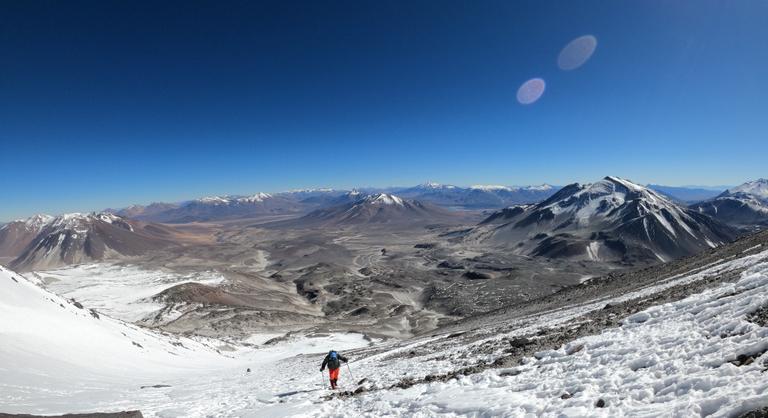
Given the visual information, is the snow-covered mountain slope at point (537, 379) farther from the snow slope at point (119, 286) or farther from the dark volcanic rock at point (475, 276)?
the dark volcanic rock at point (475, 276)

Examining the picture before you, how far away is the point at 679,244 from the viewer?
192875mm

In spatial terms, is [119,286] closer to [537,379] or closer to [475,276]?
[475,276]

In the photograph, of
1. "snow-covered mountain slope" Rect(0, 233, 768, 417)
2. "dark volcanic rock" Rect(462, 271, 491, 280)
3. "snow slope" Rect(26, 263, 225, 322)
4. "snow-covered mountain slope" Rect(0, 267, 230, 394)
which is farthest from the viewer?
"dark volcanic rock" Rect(462, 271, 491, 280)

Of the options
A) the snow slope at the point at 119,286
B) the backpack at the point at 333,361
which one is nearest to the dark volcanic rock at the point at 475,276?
the snow slope at the point at 119,286

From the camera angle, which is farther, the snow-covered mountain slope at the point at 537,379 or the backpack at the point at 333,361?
the backpack at the point at 333,361

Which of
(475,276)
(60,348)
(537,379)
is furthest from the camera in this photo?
(475,276)

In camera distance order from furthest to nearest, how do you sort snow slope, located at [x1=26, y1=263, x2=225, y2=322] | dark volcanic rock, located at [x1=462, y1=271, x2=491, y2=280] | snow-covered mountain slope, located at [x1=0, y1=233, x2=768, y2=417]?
dark volcanic rock, located at [x1=462, y1=271, x2=491, y2=280]
snow slope, located at [x1=26, y1=263, x2=225, y2=322]
snow-covered mountain slope, located at [x1=0, y1=233, x2=768, y2=417]

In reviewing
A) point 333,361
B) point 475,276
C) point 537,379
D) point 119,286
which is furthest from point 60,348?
point 475,276

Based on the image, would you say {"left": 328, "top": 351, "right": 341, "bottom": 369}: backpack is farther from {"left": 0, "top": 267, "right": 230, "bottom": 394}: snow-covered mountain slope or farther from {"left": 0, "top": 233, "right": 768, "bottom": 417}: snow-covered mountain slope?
{"left": 0, "top": 267, "right": 230, "bottom": 394}: snow-covered mountain slope

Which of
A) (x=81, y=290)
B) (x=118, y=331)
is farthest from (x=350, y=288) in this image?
(x=118, y=331)

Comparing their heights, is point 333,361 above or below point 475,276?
above

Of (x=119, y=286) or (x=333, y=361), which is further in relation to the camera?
(x=119, y=286)

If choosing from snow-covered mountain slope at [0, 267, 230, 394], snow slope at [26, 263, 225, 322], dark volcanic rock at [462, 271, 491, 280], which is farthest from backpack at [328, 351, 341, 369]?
dark volcanic rock at [462, 271, 491, 280]

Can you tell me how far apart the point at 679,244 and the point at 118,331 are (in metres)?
234
